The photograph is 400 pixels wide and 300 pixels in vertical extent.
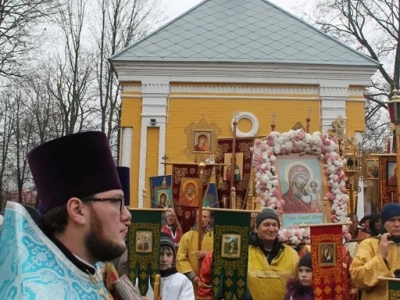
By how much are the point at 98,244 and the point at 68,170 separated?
283mm

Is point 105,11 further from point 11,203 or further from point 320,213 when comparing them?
point 11,203

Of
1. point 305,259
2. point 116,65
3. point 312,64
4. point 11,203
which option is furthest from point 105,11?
point 11,203

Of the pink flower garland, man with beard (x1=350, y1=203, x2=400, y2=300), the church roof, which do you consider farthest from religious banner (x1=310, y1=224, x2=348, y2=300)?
the church roof

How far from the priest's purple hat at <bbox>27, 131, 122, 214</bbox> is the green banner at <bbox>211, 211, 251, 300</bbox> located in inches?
130

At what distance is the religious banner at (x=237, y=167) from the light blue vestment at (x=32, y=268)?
751 centimetres

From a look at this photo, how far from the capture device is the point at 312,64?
1775 cm

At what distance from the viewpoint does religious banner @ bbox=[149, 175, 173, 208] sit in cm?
1003

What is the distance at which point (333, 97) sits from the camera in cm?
1792

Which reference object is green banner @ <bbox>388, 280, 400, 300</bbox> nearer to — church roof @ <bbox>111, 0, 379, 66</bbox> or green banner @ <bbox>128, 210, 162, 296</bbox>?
green banner @ <bbox>128, 210, 162, 296</bbox>

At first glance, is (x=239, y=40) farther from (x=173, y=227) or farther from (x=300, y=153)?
(x=173, y=227)

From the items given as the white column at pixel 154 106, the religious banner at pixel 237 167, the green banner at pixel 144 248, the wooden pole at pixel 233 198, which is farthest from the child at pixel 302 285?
the white column at pixel 154 106

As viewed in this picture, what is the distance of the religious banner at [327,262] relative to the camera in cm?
506

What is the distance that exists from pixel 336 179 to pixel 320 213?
1.68 ft

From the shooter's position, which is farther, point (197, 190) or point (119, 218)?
point (197, 190)
